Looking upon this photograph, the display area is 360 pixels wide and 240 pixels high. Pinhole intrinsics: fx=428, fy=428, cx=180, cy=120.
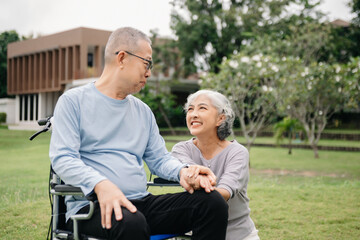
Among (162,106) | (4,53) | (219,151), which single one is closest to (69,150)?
(219,151)

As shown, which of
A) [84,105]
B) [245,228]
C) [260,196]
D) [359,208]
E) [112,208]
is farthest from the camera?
[260,196]

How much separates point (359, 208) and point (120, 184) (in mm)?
4119

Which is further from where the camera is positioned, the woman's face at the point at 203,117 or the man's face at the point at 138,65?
the woman's face at the point at 203,117

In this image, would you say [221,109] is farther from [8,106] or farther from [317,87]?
[8,106]

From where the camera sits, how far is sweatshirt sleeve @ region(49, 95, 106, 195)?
198 centimetres

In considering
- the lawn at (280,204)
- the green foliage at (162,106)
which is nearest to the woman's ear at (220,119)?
the lawn at (280,204)

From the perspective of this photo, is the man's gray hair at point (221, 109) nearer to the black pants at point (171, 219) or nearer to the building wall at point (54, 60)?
the black pants at point (171, 219)

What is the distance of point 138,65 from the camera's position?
2273 millimetres

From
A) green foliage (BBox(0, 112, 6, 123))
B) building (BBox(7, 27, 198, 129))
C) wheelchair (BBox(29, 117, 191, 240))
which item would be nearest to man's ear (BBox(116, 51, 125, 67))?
wheelchair (BBox(29, 117, 191, 240))

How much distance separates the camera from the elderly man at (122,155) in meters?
2.05

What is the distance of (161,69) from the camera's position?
2883 cm

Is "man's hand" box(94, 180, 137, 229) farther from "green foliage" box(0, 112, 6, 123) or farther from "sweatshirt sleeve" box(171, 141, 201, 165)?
"green foliage" box(0, 112, 6, 123)

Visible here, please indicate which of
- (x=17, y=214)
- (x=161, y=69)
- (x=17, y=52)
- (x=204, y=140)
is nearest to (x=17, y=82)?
(x=17, y=52)

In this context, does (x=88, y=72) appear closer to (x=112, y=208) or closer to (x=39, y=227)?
(x=39, y=227)
